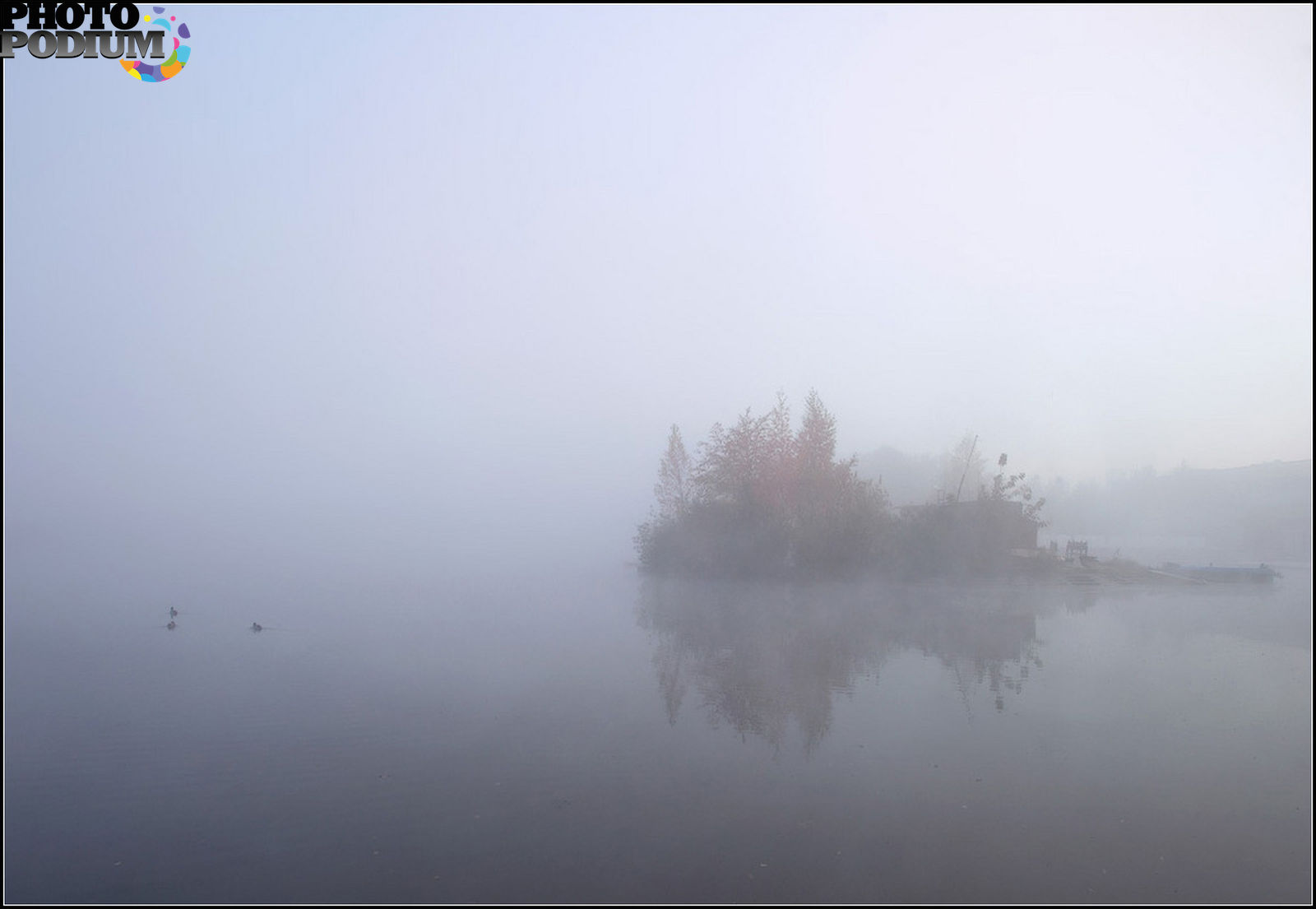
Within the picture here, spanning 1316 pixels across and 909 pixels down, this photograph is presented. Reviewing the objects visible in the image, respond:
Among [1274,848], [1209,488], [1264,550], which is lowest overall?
[1274,848]

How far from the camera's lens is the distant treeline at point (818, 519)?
1171 inches

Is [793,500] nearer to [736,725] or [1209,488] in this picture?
[1209,488]

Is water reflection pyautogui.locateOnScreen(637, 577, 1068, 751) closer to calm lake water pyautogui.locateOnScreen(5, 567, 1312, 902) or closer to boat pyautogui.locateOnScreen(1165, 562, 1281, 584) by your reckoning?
calm lake water pyautogui.locateOnScreen(5, 567, 1312, 902)

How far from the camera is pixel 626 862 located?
6664 millimetres

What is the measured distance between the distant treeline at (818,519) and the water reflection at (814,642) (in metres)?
2.31

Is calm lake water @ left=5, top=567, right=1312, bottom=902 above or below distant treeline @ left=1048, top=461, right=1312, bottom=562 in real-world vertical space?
below

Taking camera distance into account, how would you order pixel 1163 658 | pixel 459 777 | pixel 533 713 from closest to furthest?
pixel 459 777, pixel 533 713, pixel 1163 658

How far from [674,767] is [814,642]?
8992 millimetres

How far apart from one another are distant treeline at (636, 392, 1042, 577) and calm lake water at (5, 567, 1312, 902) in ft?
36.7

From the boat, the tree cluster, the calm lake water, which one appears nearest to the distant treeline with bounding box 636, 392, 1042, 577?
the tree cluster

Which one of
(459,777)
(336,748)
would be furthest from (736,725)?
(336,748)

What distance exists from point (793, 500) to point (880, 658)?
52.6 feet

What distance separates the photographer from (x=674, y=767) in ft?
29.9

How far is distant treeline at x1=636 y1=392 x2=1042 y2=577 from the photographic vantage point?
1171 inches
